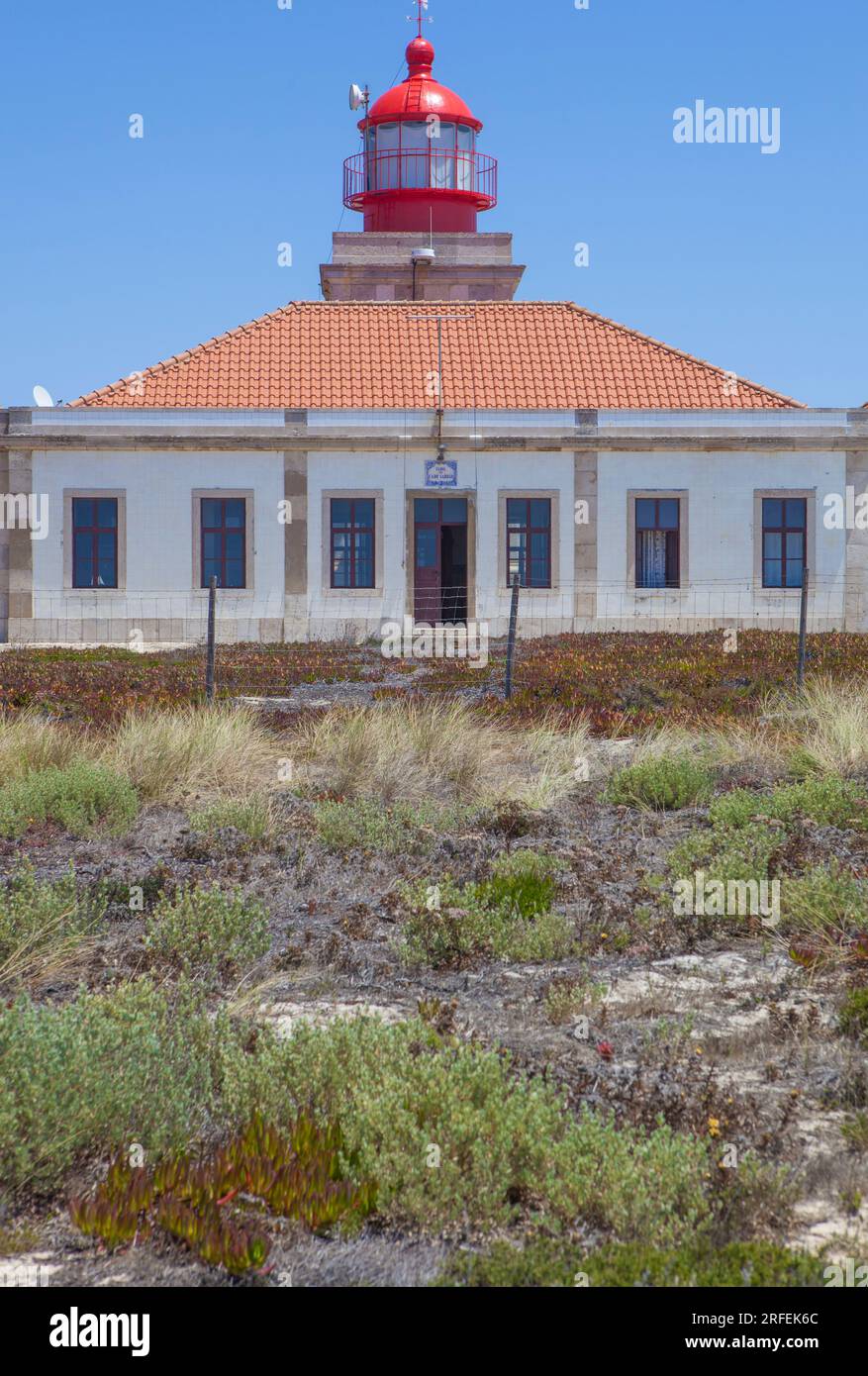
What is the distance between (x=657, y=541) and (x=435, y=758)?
52.1ft

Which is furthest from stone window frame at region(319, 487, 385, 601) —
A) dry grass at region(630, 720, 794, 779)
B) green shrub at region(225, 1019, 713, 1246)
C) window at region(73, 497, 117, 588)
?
green shrub at region(225, 1019, 713, 1246)

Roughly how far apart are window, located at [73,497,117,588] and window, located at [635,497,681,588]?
9835 mm

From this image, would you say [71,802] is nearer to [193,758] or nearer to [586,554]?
[193,758]

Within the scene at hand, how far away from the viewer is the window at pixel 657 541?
83.2 ft

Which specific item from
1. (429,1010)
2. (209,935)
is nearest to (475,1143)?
(429,1010)

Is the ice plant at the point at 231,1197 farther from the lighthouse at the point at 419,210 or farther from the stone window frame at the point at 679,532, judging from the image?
the lighthouse at the point at 419,210

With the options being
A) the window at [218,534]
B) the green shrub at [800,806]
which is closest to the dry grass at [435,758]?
the green shrub at [800,806]

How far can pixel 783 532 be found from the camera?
2547cm

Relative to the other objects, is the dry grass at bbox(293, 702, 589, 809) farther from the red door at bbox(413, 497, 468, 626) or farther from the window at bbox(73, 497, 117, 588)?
the window at bbox(73, 497, 117, 588)

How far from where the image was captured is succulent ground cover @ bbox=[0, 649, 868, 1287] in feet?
11.9

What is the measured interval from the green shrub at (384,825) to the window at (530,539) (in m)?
16.3
